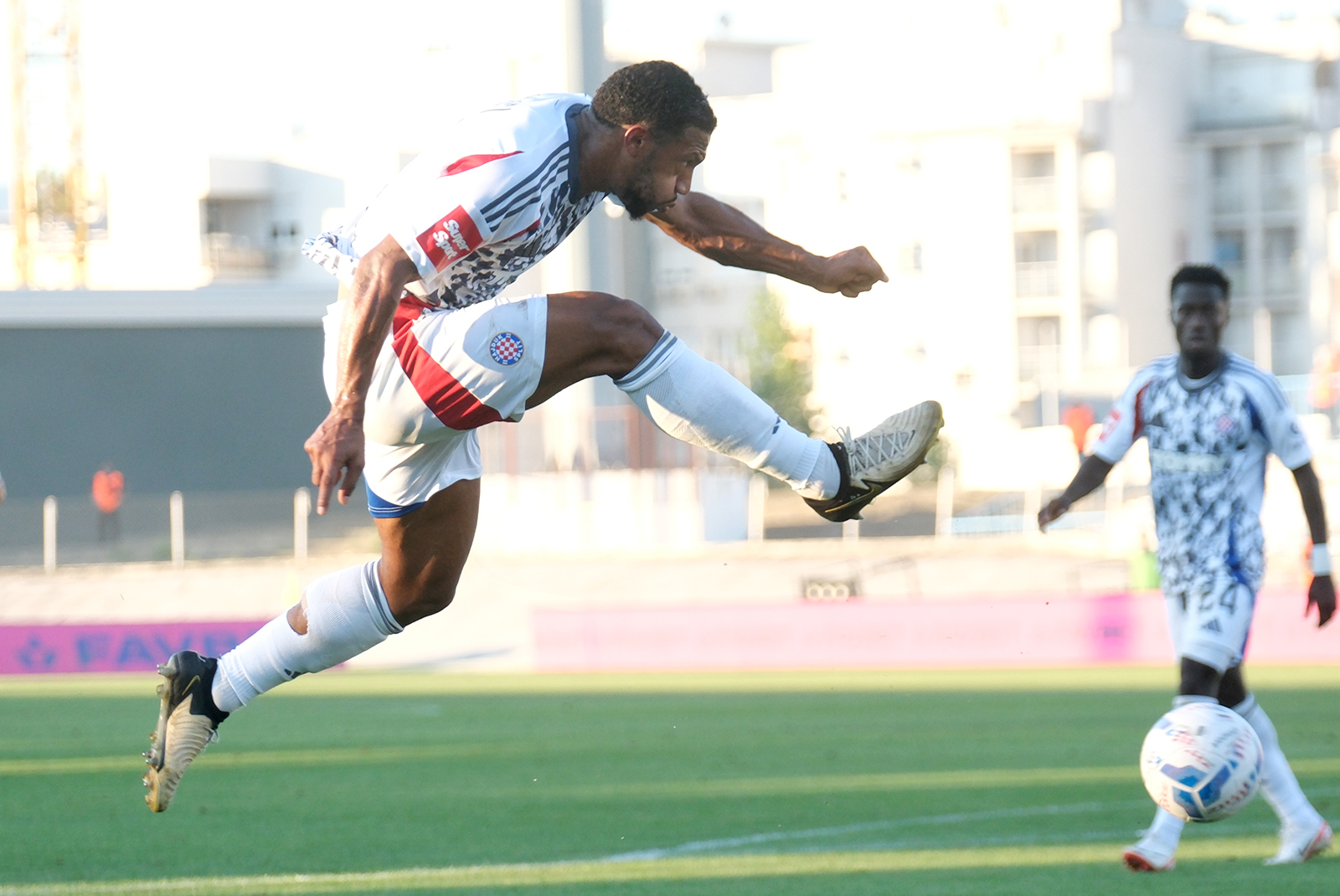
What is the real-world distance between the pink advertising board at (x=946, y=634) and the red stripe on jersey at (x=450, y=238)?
57.5 ft

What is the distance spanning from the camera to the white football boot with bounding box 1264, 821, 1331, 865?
319 inches

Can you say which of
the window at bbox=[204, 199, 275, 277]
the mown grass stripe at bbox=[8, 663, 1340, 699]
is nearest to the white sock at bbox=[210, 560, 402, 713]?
the mown grass stripe at bbox=[8, 663, 1340, 699]

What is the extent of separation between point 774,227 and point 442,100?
1520 cm

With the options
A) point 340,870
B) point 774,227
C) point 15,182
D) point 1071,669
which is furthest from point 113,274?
point 340,870

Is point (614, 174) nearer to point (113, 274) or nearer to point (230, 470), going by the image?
point (230, 470)

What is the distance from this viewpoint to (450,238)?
5.69 meters

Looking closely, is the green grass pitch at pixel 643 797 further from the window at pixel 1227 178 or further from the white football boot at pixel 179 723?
the window at pixel 1227 178

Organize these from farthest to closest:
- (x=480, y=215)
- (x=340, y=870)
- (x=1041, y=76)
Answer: (x=1041, y=76) < (x=340, y=870) < (x=480, y=215)

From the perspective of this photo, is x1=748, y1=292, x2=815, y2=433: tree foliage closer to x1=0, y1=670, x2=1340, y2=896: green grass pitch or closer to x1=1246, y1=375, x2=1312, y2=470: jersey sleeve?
x1=0, y1=670, x2=1340, y2=896: green grass pitch

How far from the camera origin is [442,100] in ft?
244

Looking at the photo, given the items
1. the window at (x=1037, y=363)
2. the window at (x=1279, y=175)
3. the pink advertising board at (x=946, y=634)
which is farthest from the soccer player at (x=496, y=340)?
the window at (x=1279, y=175)

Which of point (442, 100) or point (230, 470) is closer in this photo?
point (230, 470)

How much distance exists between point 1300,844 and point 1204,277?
246 cm

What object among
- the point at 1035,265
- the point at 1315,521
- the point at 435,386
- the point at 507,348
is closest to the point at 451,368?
the point at 435,386
